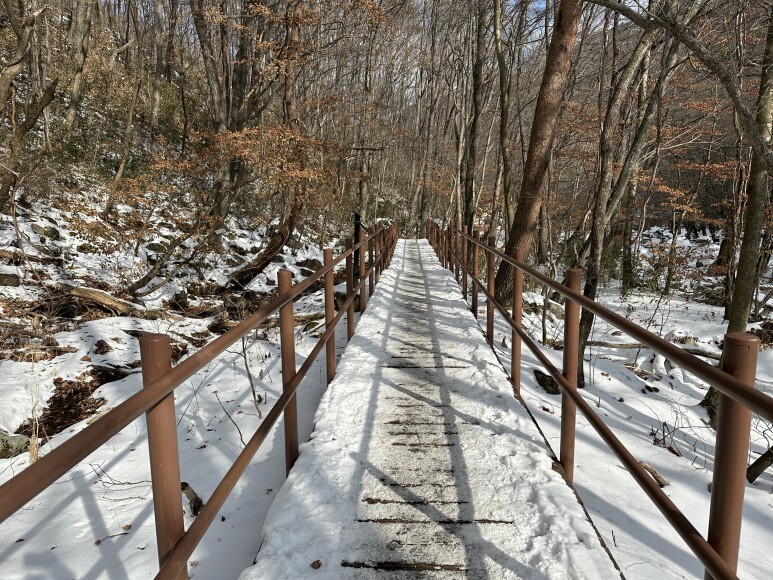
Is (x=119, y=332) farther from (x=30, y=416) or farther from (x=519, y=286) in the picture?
(x=519, y=286)

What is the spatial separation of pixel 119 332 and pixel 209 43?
11.2m

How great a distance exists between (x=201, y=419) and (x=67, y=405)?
7.66 feet

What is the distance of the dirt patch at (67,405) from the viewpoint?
488 cm

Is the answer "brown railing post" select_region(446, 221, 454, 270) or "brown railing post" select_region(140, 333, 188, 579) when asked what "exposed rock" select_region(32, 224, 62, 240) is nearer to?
"brown railing post" select_region(446, 221, 454, 270)

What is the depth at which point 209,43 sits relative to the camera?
1482 cm

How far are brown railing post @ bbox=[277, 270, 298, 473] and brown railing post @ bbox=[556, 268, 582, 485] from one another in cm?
159

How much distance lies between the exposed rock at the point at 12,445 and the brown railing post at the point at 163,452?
12.1 ft

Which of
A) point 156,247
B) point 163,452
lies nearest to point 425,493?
point 163,452

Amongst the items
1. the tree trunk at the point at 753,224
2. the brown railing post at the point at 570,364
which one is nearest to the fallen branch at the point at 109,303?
the brown railing post at the point at 570,364

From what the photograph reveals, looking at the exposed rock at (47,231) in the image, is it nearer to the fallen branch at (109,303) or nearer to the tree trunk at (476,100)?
the fallen branch at (109,303)

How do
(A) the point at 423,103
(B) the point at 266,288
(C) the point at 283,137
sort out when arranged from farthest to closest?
(A) the point at 423,103
(B) the point at 266,288
(C) the point at 283,137

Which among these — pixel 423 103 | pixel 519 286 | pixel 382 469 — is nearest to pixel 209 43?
pixel 519 286

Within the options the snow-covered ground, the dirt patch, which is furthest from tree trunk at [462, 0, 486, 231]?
the dirt patch

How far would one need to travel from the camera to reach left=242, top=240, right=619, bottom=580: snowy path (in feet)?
6.93
